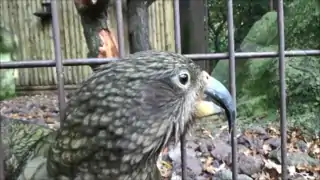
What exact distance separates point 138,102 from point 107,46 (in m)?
0.89

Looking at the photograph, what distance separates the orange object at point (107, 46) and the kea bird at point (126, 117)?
0.67 meters

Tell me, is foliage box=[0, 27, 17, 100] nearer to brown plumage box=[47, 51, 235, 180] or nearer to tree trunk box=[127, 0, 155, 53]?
brown plumage box=[47, 51, 235, 180]

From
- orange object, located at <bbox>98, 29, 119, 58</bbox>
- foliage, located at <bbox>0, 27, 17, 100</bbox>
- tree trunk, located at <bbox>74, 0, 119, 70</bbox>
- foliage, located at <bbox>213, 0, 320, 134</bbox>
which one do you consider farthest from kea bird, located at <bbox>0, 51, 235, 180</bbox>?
foliage, located at <bbox>213, 0, 320, 134</bbox>

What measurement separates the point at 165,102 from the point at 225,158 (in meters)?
1.66

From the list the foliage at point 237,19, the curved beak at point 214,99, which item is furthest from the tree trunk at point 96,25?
the foliage at point 237,19

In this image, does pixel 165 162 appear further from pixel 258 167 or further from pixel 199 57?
pixel 199 57

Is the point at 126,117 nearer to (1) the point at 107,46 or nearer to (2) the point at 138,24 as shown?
(1) the point at 107,46

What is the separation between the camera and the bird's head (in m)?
1.28

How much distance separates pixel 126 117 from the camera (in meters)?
1.27

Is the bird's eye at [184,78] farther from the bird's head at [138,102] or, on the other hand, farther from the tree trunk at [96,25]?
the tree trunk at [96,25]

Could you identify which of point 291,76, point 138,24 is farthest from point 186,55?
point 291,76

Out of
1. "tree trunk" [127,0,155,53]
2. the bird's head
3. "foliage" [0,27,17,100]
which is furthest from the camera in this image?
"tree trunk" [127,0,155,53]

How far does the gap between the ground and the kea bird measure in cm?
71

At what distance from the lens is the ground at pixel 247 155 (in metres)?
2.61
